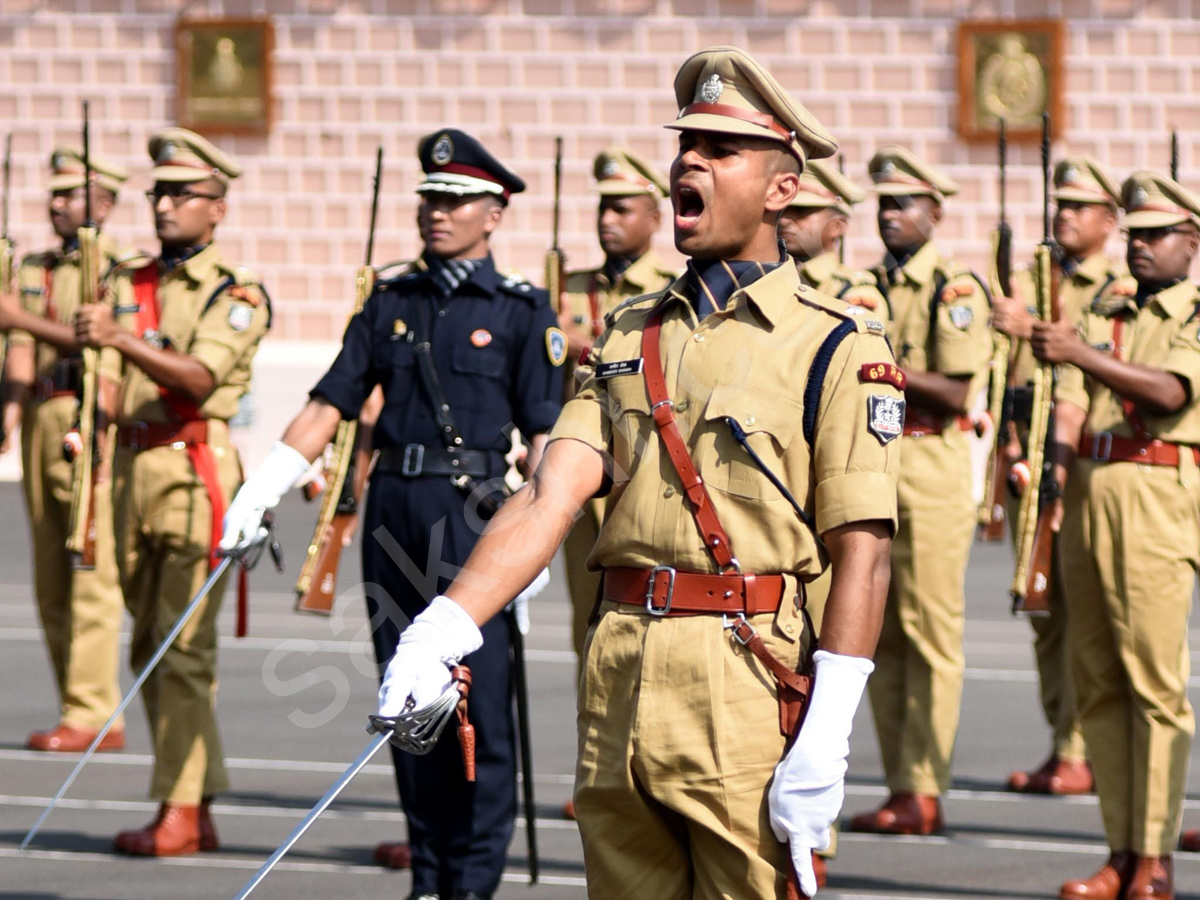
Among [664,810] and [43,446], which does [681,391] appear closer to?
[664,810]

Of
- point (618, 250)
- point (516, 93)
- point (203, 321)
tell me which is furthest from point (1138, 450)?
point (516, 93)

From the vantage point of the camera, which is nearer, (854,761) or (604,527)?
(604,527)

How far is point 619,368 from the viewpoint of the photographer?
432cm

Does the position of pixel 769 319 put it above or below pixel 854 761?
→ above

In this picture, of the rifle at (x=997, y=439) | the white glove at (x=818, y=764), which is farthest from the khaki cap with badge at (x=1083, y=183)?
the white glove at (x=818, y=764)

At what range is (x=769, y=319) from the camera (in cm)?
426

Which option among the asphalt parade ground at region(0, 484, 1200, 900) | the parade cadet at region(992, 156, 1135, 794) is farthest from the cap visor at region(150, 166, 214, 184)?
the parade cadet at region(992, 156, 1135, 794)

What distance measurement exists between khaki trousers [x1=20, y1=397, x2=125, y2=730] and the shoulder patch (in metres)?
3.07

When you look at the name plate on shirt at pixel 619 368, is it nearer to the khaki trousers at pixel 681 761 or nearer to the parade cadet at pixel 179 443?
the khaki trousers at pixel 681 761

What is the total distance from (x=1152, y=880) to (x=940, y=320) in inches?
90.5

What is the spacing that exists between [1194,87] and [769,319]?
1814 centimetres

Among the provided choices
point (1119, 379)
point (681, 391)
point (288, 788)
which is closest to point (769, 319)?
point (681, 391)

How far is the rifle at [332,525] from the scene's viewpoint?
7492 mm

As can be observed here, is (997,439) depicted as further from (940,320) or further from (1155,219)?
(1155,219)
